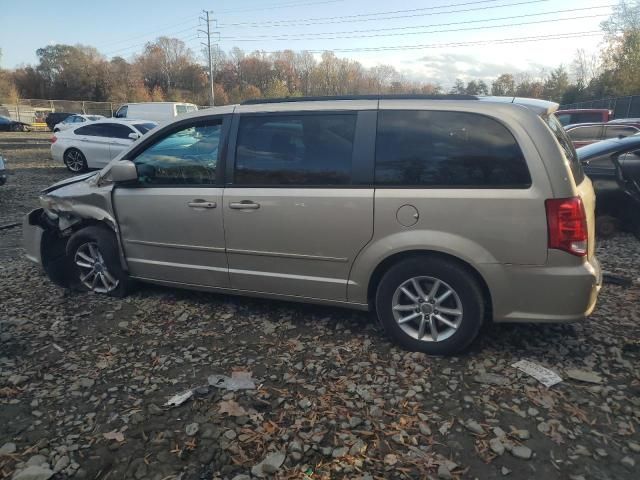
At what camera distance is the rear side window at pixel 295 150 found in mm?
3520

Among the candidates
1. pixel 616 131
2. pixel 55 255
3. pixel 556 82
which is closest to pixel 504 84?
pixel 556 82

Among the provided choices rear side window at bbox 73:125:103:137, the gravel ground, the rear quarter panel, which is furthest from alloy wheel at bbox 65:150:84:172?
the rear quarter panel

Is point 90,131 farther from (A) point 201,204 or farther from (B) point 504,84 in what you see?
(B) point 504,84

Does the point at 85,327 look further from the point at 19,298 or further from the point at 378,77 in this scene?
the point at 378,77

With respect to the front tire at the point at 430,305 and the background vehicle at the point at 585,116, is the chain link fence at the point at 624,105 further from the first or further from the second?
the front tire at the point at 430,305

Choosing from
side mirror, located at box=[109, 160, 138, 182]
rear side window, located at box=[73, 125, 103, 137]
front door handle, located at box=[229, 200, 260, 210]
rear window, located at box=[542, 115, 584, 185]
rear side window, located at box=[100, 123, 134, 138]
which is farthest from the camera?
rear side window, located at box=[73, 125, 103, 137]

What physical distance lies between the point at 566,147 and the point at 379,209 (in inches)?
56.2

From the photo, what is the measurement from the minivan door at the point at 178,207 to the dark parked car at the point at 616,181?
5005 mm

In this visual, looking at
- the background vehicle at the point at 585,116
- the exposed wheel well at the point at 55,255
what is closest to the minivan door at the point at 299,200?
the exposed wheel well at the point at 55,255

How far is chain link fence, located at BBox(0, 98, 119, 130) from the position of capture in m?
46.3

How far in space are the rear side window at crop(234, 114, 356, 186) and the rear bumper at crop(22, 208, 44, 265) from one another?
8.34ft

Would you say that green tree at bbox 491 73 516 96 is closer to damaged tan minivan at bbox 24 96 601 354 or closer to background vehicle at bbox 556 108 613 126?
background vehicle at bbox 556 108 613 126

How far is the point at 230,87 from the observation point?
3730 inches

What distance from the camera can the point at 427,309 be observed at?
3381mm
